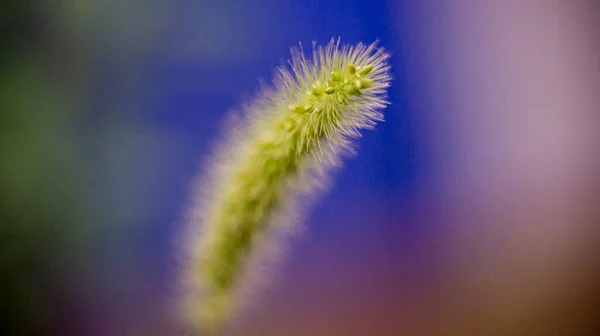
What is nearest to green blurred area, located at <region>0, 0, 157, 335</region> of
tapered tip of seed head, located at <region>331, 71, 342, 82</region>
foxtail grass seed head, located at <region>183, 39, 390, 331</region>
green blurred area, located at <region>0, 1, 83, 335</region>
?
green blurred area, located at <region>0, 1, 83, 335</region>

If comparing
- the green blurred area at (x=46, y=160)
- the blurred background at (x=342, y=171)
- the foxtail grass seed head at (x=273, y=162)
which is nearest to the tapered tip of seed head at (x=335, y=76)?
the foxtail grass seed head at (x=273, y=162)

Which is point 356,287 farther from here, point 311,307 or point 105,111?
point 105,111

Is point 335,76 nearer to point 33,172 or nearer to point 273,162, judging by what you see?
point 273,162

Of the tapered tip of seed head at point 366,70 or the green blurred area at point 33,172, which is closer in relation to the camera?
the tapered tip of seed head at point 366,70

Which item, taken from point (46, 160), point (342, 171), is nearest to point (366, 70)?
point (342, 171)

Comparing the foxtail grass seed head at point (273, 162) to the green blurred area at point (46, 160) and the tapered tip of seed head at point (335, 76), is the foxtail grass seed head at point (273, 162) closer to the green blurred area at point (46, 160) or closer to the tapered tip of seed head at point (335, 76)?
the tapered tip of seed head at point (335, 76)

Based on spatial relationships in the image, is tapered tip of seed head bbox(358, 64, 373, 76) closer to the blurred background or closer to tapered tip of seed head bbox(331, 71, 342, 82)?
tapered tip of seed head bbox(331, 71, 342, 82)
